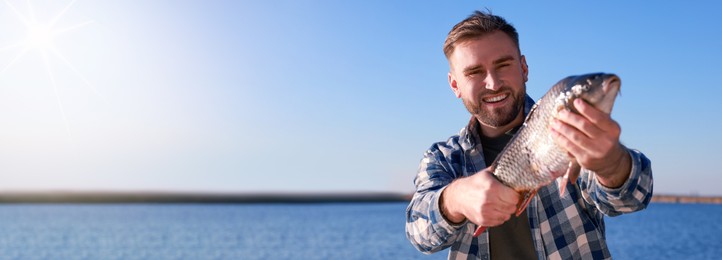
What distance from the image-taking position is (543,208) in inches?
161

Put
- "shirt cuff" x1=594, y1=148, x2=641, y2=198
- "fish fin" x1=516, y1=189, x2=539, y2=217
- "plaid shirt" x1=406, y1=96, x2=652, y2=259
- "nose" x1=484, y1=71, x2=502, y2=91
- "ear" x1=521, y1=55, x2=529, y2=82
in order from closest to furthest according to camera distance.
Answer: "fish fin" x1=516, y1=189, x2=539, y2=217
"shirt cuff" x1=594, y1=148, x2=641, y2=198
"plaid shirt" x1=406, y1=96, x2=652, y2=259
"nose" x1=484, y1=71, x2=502, y2=91
"ear" x1=521, y1=55, x2=529, y2=82

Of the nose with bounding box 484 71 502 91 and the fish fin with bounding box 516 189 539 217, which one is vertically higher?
the nose with bounding box 484 71 502 91

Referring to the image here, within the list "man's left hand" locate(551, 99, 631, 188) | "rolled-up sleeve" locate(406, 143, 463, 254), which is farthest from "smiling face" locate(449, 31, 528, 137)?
"man's left hand" locate(551, 99, 631, 188)

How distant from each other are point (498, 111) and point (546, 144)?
1.04 metres

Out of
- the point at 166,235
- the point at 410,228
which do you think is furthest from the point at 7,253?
the point at 410,228

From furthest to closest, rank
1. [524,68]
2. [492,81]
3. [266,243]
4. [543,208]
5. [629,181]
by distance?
[266,243] → [524,68] → [543,208] → [492,81] → [629,181]

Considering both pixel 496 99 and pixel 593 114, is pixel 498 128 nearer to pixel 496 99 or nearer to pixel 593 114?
pixel 496 99

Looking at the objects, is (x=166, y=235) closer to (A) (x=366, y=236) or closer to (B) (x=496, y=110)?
(A) (x=366, y=236)

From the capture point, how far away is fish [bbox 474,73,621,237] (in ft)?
9.33

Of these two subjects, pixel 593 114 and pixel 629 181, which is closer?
pixel 593 114

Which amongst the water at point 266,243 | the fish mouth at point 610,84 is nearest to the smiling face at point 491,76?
the fish mouth at point 610,84

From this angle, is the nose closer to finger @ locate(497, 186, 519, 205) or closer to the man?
the man

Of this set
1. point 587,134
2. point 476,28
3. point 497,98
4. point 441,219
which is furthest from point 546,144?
point 476,28

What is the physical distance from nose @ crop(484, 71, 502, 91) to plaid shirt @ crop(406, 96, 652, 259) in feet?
1.30
